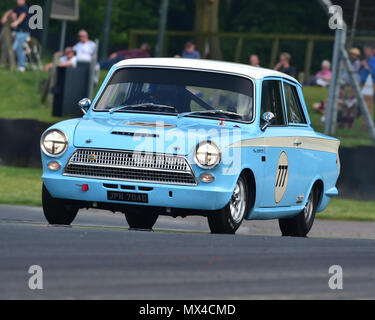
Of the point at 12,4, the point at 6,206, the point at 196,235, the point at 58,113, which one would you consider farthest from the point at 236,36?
the point at 12,4

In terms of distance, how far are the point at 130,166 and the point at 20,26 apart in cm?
2107

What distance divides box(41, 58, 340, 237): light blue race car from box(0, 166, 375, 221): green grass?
379 cm

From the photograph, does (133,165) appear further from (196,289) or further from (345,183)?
(345,183)

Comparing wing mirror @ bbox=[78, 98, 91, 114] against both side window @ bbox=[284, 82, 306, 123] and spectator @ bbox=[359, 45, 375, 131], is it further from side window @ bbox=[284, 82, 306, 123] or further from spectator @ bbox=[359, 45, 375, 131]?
spectator @ bbox=[359, 45, 375, 131]

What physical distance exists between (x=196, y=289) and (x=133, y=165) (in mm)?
3623

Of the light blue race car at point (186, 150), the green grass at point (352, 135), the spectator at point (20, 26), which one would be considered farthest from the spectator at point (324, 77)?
the light blue race car at point (186, 150)

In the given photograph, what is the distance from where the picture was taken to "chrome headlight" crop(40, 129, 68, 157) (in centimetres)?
1107

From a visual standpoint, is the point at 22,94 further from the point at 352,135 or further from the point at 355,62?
the point at 352,135

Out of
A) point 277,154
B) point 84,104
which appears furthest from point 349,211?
point 84,104

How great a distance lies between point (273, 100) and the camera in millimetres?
12797

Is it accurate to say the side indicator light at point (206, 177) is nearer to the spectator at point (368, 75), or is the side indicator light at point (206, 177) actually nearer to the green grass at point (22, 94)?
the spectator at point (368, 75)

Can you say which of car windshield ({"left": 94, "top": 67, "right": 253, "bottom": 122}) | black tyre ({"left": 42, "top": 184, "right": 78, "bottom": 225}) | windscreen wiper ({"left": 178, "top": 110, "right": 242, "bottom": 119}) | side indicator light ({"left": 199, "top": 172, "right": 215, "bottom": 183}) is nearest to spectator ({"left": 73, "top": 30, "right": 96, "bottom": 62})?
car windshield ({"left": 94, "top": 67, "right": 253, "bottom": 122})

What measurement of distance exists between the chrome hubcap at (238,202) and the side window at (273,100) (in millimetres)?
1324

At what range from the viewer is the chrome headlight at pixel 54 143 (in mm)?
11070
